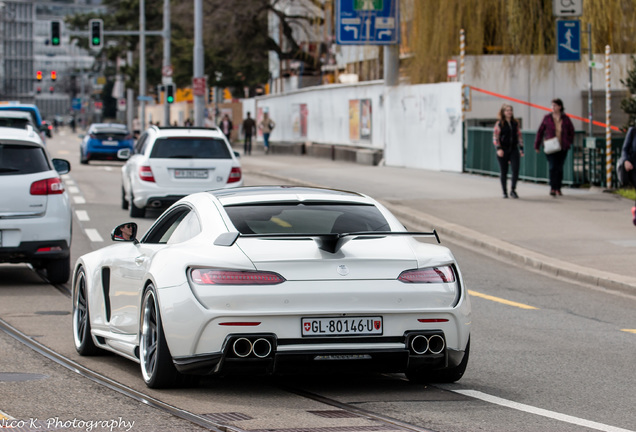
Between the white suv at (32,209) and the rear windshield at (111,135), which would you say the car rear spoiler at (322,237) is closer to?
the white suv at (32,209)

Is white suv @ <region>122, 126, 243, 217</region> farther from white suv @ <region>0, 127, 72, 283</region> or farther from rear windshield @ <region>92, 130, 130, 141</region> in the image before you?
rear windshield @ <region>92, 130, 130, 141</region>

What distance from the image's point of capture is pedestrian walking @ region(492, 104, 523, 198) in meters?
22.9

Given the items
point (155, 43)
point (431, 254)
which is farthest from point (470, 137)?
point (155, 43)

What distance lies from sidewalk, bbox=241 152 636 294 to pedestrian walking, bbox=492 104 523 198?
1.78ft

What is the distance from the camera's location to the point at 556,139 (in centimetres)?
2295

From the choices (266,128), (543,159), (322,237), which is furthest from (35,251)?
(266,128)

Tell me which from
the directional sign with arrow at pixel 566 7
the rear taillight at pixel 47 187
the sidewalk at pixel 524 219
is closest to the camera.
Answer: the rear taillight at pixel 47 187

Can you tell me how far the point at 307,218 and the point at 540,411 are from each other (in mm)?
1947

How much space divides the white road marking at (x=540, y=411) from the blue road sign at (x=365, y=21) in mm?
27588


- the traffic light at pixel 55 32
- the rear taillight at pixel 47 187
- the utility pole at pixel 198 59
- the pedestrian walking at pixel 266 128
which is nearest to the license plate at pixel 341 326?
the rear taillight at pixel 47 187

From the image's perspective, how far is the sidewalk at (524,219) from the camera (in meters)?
14.9

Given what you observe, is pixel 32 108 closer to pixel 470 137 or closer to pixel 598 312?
pixel 470 137

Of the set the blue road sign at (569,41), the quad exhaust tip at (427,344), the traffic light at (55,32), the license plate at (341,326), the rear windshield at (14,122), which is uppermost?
the traffic light at (55,32)

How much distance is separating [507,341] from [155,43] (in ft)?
279
